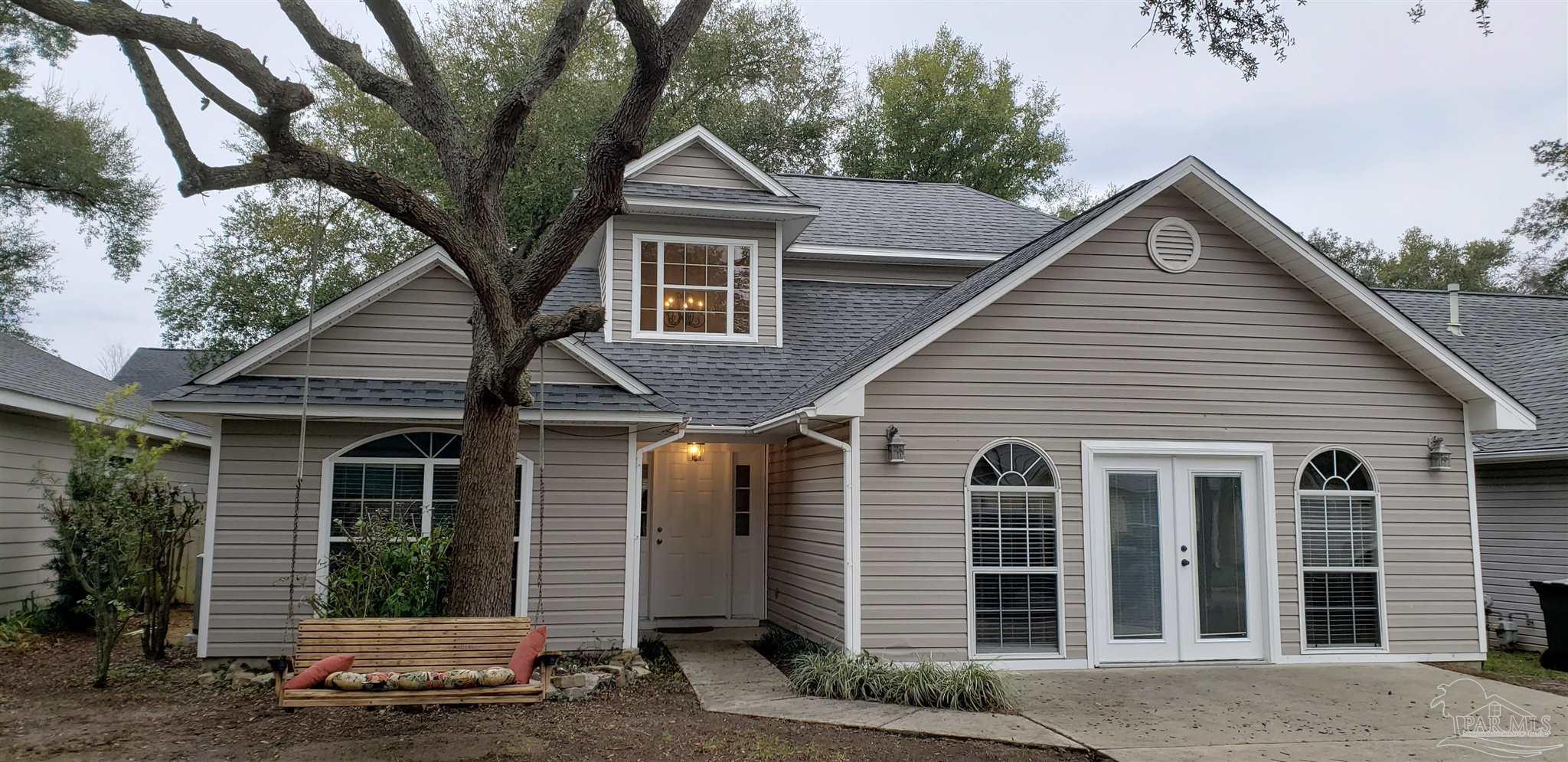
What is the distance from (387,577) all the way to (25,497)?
6760 mm

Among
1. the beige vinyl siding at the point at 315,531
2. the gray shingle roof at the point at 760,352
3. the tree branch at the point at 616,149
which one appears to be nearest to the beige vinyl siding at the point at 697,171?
the gray shingle roof at the point at 760,352

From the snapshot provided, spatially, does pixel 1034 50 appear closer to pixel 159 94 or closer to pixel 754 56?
pixel 754 56

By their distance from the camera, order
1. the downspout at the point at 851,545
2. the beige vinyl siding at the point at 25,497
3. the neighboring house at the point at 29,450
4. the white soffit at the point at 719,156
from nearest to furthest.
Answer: the downspout at the point at 851,545 → the neighboring house at the point at 29,450 → the beige vinyl siding at the point at 25,497 → the white soffit at the point at 719,156

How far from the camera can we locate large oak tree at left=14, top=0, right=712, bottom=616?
620 centimetres

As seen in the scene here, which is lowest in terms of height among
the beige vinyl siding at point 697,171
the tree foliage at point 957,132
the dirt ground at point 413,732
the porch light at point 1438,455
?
the dirt ground at point 413,732

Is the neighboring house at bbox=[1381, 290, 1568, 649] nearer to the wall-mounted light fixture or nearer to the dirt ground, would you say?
the wall-mounted light fixture

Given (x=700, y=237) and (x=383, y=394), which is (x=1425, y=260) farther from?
(x=383, y=394)

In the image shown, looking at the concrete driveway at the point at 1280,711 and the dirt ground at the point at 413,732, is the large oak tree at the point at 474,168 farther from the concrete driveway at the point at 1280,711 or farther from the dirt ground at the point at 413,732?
the concrete driveway at the point at 1280,711

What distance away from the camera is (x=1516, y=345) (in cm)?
1412

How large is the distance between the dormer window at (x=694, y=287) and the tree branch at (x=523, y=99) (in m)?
3.51

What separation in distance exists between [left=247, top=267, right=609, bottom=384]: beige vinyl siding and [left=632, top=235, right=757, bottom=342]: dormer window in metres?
2.40

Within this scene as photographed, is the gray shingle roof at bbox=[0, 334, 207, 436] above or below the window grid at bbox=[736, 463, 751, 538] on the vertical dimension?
above

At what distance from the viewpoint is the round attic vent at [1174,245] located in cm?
906

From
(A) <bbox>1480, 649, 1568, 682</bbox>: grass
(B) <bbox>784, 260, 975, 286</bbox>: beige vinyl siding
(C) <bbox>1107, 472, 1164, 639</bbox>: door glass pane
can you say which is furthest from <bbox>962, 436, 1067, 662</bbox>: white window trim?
(B) <bbox>784, 260, 975, 286</bbox>: beige vinyl siding
